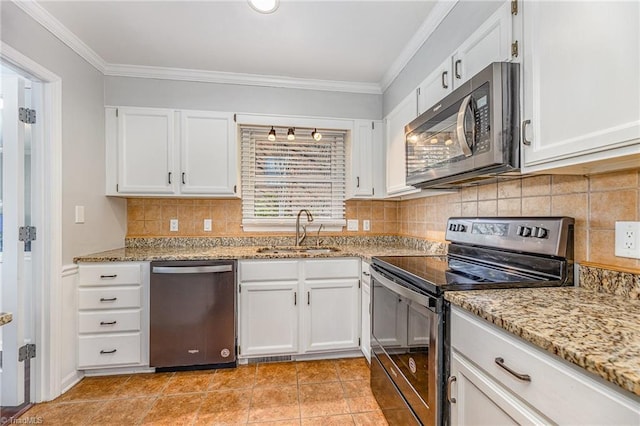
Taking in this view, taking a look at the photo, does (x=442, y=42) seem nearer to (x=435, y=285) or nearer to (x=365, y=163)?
(x=365, y=163)

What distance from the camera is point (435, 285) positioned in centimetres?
114

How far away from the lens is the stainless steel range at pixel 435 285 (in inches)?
44.8

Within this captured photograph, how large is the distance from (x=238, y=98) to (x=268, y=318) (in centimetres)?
185

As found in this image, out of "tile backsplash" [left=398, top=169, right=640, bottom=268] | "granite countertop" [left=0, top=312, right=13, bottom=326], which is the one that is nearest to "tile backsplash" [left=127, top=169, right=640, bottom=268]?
"tile backsplash" [left=398, top=169, right=640, bottom=268]

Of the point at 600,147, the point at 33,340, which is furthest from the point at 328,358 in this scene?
the point at 600,147

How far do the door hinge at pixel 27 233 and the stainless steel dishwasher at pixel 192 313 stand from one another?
0.68m

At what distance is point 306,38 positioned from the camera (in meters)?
2.04

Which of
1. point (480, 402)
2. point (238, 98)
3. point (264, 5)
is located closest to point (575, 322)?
point (480, 402)

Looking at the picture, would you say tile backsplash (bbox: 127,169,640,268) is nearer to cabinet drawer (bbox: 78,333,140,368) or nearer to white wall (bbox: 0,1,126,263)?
white wall (bbox: 0,1,126,263)

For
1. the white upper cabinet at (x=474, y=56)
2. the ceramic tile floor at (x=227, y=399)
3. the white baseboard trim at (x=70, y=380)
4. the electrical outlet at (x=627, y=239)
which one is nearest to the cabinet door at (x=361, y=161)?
the white upper cabinet at (x=474, y=56)

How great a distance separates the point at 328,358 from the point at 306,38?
2376mm

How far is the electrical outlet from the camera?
1004 millimetres

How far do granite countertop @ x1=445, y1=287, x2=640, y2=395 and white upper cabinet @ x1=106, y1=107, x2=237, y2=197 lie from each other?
6.82 ft

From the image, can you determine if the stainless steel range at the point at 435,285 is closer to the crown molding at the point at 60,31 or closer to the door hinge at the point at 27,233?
the door hinge at the point at 27,233
